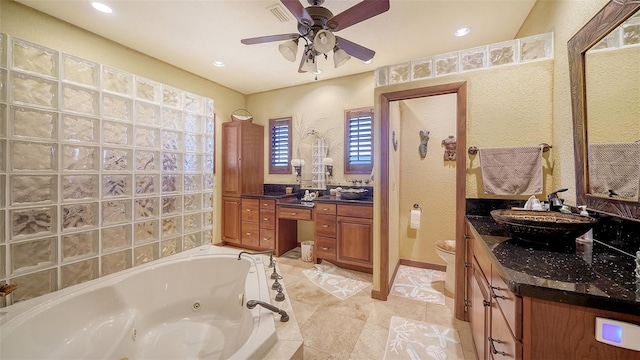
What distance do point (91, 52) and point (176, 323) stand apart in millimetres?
2811

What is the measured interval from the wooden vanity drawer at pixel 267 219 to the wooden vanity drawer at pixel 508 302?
2.72m

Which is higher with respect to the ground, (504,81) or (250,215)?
(504,81)

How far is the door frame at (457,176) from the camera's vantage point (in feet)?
6.11

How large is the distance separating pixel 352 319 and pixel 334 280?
69 cm

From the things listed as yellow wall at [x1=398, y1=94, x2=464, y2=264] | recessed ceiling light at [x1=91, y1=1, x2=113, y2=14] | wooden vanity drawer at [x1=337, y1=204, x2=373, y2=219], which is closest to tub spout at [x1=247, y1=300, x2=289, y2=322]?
wooden vanity drawer at [x1=337, y1=204, x2=373, y2=219]

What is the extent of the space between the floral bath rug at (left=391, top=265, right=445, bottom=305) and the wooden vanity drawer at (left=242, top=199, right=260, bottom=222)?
2.13 metres

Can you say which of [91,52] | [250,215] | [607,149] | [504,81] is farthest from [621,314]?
[91,52]

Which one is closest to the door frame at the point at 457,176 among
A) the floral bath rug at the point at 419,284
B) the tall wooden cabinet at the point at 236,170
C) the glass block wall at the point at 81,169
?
the floral bath rug at the point at 419,284

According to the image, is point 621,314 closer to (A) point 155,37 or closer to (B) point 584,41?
(B) point 584,41

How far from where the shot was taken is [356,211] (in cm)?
271

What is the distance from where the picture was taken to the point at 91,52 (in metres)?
2.33

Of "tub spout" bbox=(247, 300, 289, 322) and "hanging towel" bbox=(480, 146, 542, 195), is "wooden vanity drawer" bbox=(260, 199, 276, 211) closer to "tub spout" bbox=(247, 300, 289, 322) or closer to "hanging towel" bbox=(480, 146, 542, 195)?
"tub spout" bbox=(247, 300, 289, 322)

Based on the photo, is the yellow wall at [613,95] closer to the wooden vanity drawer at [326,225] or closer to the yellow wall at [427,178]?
the yellow wall at [427,178]

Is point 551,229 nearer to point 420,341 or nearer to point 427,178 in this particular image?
point 420,341
